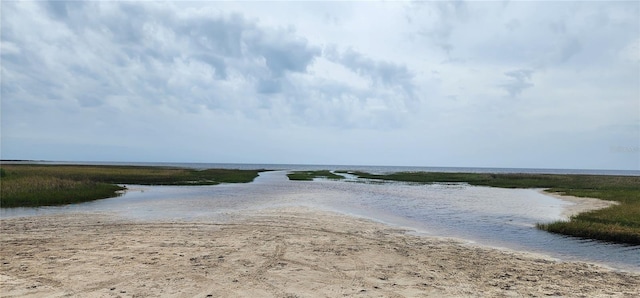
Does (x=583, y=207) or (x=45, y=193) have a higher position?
(x=45, y=193)

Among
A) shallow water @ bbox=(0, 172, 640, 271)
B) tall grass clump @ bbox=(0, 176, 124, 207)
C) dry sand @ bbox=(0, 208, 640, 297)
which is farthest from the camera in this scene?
tall grass clump @ bbox=(0, 176, 124, 207)

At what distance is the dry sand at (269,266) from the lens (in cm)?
1036

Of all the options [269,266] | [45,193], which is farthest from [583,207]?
[45,193]

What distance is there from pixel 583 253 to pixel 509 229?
635 centimetres

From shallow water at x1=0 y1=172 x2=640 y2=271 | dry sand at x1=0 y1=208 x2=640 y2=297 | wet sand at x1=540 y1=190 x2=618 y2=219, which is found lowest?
shallow water at x1=0 y1=172 x2=640 y2=271

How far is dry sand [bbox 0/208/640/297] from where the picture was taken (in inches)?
408

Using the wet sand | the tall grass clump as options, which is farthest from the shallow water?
the tall grass clump

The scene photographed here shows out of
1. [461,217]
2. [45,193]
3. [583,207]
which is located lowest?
[461,217]

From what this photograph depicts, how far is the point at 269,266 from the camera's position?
41.7ft

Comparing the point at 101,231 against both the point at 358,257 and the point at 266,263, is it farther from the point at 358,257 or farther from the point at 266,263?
the point at 358,257

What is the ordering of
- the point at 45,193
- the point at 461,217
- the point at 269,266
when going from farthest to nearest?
the point at 45,193 < the point at 461,217 < the point at 269,266

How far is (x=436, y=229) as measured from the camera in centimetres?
2222

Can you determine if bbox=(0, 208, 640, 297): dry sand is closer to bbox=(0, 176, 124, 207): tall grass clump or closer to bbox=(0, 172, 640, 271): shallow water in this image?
bbox=(0, 172, 640, 271): shallow water

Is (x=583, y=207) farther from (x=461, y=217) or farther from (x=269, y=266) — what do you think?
(x=269, y=266)
